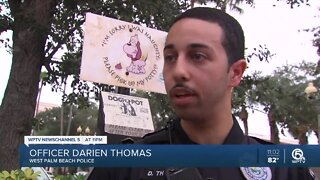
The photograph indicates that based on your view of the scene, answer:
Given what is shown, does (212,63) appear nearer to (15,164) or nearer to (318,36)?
(15,164)

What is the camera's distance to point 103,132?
4867mm

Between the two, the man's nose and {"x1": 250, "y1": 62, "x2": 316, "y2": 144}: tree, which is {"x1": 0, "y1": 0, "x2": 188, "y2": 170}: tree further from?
{"x1": 250, "y1": 62, "x2": 316, "y2": 144}: tree

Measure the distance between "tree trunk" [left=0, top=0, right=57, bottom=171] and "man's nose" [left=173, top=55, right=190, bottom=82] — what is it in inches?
309

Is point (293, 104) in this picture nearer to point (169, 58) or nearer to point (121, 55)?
point (121, 55)

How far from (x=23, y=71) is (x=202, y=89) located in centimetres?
834

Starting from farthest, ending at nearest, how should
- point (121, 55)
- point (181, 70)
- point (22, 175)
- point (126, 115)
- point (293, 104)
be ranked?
point (293, 104), point (121, 55), point (126, 115), point (22, 175), point (181, 70)

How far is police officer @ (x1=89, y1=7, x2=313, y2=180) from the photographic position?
1419 millimetres

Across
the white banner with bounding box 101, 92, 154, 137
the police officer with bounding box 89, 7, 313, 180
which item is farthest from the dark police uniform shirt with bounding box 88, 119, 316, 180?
the white banner with bounding box 101, 92, 154, 137

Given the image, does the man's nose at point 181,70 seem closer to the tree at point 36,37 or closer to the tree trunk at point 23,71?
the tree at point 36,37

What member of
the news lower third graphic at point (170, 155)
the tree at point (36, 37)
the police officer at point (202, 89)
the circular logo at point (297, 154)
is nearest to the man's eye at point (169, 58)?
the police officer at point (202, 89)

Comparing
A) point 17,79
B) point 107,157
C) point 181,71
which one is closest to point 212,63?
point 181,71

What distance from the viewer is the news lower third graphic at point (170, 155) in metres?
1.27

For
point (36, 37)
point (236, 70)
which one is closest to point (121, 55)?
point (236, 70)

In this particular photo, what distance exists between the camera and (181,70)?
4.64 ft
